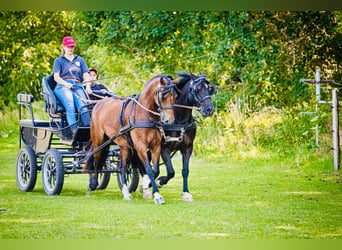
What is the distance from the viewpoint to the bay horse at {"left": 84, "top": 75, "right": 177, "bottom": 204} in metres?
7.23

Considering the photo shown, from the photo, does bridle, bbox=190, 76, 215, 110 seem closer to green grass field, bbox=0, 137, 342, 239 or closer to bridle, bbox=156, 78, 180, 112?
bridle, bbox=156, 78, 180, 112

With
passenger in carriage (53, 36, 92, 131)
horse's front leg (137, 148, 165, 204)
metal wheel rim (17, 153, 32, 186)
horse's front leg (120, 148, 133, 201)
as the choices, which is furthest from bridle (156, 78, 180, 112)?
metal wheel rim (17, 153, 32, 186)

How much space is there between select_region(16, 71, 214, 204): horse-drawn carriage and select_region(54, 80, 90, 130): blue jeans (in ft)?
0.24

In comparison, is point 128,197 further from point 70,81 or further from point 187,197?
point 70,81

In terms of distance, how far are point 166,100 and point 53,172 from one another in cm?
161

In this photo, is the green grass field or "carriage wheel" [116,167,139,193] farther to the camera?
"carriage wheel" [116,167,139,193]

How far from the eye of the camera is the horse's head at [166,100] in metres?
7.17

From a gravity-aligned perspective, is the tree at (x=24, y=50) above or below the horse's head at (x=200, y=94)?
above

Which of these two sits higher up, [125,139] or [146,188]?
[125,139]

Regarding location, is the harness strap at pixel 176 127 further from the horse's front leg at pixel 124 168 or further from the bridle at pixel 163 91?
the horse's front leg at pixel 124 168

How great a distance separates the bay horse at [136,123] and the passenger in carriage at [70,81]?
0.22 m

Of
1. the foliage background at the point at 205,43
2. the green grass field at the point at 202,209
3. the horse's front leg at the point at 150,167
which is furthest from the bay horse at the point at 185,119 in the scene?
the foliage background at the point at 205,43

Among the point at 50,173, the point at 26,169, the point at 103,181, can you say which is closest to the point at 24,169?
the point at 26,169

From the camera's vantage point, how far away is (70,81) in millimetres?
8266
